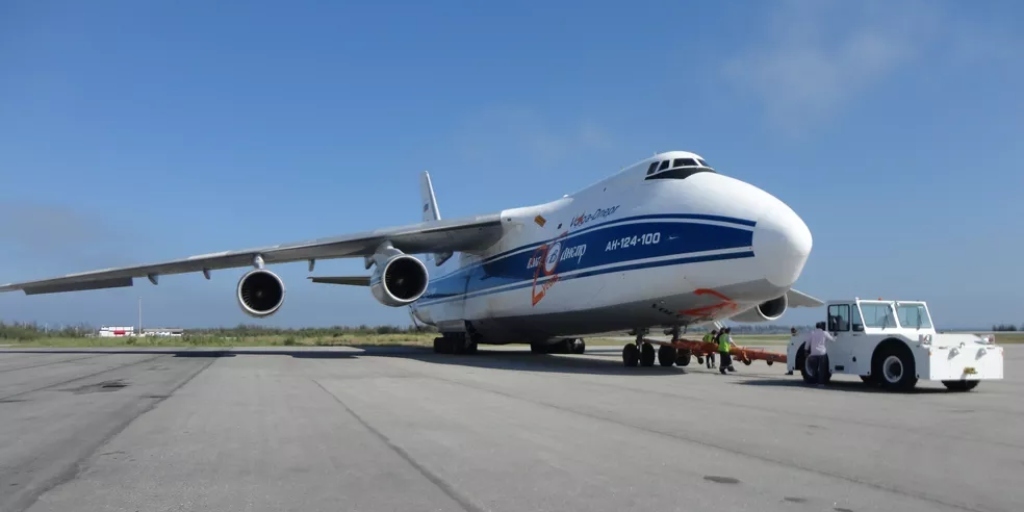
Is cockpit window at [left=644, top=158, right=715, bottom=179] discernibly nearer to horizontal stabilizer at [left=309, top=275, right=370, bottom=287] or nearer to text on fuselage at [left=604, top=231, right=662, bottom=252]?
text on fuselage at [left=604, top=231, right=662, bottom=252]

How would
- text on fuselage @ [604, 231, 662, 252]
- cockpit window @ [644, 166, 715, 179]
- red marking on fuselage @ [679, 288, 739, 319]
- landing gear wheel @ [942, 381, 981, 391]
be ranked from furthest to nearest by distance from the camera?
cockpit window @ [644, 166, 715, 179]
text on fuselage @ [604, 231, 662, 252]
red marking on fuselage @ [679, 288, 739, 319]
landing gear wheel @ [942, 381, 981, 391]

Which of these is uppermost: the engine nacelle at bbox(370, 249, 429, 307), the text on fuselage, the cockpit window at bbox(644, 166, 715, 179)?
the cockpit window at bbox(644, 166, 715, 179)

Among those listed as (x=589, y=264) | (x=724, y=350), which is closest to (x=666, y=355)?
(x=724, y=350)

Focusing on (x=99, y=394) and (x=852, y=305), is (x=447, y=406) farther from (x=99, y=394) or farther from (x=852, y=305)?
(x=852, y=305)

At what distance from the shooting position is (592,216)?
18.1 metres

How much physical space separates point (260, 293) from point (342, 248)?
101 inches

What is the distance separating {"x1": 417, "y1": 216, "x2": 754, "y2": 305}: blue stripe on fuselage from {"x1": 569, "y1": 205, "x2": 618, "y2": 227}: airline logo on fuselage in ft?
0.82

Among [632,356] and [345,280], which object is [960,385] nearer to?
[632,356]

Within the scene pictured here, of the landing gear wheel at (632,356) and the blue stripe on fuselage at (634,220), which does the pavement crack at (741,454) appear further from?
the landing gear wheel at (632,356)

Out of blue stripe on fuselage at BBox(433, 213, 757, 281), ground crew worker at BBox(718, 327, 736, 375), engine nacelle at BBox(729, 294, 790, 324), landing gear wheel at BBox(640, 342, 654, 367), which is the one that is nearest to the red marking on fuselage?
ground crew worker at BBox(718, 327, 736, 375)

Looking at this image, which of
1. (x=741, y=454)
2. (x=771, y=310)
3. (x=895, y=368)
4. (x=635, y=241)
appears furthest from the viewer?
A: (x=771, y=310)

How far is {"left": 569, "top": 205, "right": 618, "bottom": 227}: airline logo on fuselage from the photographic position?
17484 millimetres

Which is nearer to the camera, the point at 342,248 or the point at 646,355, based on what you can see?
the point at 646,355

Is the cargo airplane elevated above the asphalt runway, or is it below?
above
